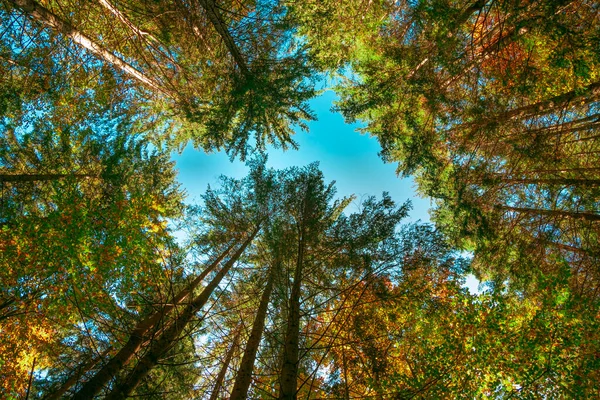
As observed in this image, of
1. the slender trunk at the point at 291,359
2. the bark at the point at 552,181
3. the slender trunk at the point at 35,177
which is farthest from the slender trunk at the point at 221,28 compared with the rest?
the bark at the point at 552,181

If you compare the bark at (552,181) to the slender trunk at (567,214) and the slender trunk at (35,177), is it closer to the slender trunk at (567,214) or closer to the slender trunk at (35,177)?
the slender trunk at (567,214)

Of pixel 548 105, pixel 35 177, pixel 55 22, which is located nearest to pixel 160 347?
pixel 55 22

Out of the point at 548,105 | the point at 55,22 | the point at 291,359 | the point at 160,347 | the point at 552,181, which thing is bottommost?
the point at 160,347

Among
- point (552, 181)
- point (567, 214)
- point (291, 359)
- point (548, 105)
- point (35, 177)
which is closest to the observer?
point (291, 359)

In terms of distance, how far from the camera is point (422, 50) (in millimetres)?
8766

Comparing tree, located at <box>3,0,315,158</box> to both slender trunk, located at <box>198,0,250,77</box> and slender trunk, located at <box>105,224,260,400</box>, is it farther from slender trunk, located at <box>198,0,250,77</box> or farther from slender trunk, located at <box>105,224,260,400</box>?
slender trunk, located at <box>105,224,260,400</box>

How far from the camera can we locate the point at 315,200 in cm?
783

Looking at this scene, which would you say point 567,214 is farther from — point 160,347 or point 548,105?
point 160,347

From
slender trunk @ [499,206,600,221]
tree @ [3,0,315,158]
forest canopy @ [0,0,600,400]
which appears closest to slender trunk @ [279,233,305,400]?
forest canopy @ [0,0,600,400]

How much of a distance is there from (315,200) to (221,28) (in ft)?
15.8

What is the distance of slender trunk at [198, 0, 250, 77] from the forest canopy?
51mm

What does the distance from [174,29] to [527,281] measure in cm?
1280

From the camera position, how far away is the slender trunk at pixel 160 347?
313 cm

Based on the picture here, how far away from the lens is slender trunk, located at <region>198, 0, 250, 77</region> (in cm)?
584
